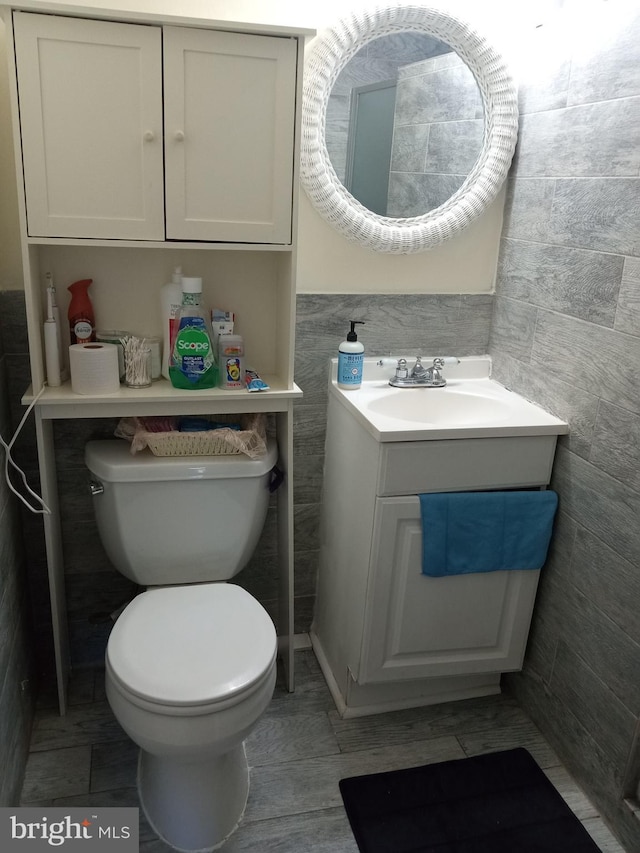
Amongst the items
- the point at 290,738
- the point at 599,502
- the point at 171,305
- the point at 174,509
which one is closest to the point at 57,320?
the point at 171,305

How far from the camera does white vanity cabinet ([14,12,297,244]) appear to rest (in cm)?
143

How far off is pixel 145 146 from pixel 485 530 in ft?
3.85

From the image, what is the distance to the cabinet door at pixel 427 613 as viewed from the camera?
5.61ft

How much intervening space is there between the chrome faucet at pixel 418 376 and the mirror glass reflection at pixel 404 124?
403 millimetres

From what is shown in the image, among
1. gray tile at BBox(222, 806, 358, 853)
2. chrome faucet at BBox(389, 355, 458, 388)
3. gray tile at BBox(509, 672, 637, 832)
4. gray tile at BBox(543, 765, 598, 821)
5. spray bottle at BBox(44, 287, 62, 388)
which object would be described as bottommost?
gray tile at BBox(222, 806, 358, 853)

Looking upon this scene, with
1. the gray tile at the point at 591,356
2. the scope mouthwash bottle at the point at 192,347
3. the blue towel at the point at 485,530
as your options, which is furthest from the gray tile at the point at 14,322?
the gray tile at the point at 591,356

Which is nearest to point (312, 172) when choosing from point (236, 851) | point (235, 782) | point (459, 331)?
point (459, 331)

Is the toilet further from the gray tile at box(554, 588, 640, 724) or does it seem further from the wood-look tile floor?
the gray tile at box(554, 588, 640, 724)

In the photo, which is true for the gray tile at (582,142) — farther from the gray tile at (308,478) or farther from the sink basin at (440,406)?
the gray tile at (308,478)

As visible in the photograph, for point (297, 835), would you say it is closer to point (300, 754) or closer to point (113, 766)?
point (300, 754)

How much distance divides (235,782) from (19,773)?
50 cm

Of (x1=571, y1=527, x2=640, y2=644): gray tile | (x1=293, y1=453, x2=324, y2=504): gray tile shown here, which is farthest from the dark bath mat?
(x1=293, y1=453, x2=324, y2=504): gray tile

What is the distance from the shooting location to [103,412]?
5.39 ft

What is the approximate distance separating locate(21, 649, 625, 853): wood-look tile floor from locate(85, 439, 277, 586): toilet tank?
44cm
